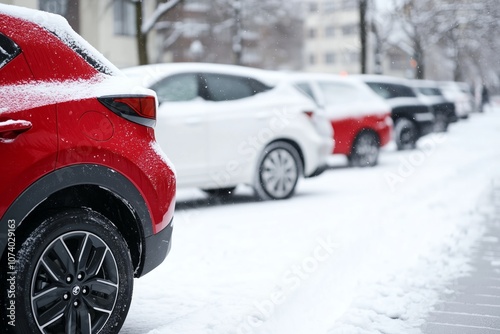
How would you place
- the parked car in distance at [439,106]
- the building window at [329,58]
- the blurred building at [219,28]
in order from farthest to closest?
the building window at [329,58], the blurred building at [219,28], the parked car in distance at [439,106]

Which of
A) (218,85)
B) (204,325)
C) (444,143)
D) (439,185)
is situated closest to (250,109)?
(218,85)

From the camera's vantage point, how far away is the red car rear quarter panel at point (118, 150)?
12.3ft

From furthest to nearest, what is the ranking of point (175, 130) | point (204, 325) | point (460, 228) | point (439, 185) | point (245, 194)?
point (439, 185) < point (245, 194) < point (175, 130) < point (460, 228) < point (204, 325)

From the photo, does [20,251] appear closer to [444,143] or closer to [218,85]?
[218,85]

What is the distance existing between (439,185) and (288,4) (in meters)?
30.9

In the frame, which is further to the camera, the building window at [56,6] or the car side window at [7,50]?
the building window at [56,6]

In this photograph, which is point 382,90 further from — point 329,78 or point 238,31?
point 238,31

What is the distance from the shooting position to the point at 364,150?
15656mm

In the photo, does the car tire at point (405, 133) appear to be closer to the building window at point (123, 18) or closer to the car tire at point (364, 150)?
the car tire at point (364, 150)

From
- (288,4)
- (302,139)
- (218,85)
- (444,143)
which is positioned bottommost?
(444,143)

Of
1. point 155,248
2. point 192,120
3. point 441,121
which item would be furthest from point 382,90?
point 155,248

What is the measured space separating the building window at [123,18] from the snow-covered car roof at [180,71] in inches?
957

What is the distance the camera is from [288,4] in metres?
41.9

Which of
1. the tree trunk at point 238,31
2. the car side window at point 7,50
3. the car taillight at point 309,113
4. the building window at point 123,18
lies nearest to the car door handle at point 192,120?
the car taillight at point 309,113
